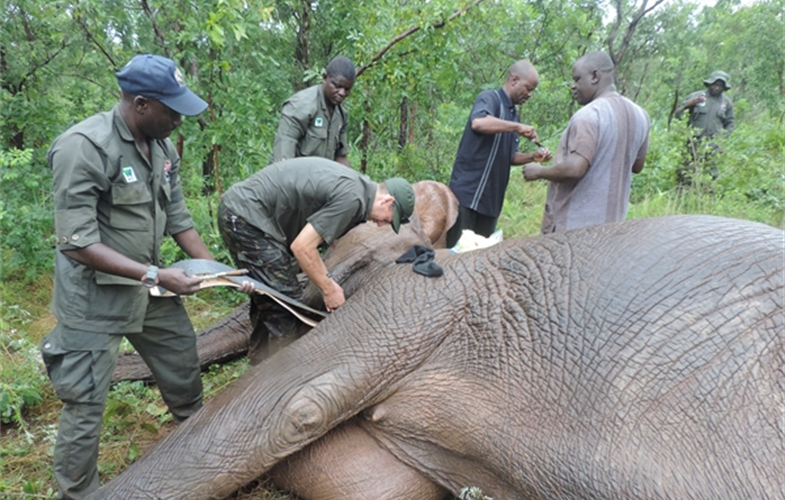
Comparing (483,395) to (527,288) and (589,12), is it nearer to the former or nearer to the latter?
(527,288)

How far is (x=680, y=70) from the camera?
16266 millimetres

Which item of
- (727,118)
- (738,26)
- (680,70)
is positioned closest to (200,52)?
(727,118)

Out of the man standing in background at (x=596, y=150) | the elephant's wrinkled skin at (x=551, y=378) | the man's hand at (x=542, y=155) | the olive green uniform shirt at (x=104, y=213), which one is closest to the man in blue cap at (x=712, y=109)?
the man's hand at (x=542, y=155)

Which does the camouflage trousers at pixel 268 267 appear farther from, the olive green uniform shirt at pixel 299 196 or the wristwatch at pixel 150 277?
the wristwatch at pixel 150 277

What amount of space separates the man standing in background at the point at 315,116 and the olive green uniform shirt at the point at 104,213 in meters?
1.58

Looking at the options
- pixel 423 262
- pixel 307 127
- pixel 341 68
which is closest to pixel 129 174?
pixel 423 262

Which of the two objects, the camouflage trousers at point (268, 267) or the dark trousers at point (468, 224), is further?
the dark trousers at point (468, 224)

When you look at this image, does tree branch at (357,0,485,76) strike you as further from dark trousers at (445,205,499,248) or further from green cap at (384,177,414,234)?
green cap at (384,177,414,234)

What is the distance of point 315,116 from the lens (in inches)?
163

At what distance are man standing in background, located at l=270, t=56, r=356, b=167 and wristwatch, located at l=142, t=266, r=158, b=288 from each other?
1.93m

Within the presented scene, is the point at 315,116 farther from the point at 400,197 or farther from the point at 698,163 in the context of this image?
the point at 698,163

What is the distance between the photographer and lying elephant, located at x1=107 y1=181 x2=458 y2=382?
3355 millimetres

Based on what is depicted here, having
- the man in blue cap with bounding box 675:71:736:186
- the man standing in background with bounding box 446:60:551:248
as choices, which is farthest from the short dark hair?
the man in blue cap with bounding box 675:71:736:186

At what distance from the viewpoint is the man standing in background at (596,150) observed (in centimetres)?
315
